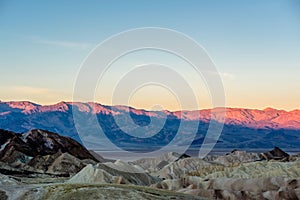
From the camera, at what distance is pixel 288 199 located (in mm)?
80812

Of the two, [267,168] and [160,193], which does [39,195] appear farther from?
[267,168]

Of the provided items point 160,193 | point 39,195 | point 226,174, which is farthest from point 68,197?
point 226,174

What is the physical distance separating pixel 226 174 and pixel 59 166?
103 m

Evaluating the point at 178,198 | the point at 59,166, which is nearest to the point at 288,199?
the point at 178,198

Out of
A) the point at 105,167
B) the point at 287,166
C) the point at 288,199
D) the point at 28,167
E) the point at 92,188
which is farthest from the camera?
the point at 28,167

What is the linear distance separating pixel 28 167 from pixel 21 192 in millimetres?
147204

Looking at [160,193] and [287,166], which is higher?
[287,166]

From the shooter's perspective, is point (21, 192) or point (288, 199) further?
point (288, 199)

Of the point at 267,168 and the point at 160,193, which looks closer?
the point at 160,193

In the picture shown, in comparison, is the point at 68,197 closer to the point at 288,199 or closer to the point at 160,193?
the point at 160,193

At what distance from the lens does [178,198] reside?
6119cm

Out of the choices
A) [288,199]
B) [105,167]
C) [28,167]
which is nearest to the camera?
[288,199]

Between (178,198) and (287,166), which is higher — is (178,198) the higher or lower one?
the lower one

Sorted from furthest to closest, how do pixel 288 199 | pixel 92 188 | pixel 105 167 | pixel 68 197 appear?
pixel 105 167 → pixel 288 199 → pixel 92 188 → pixel 68 197
